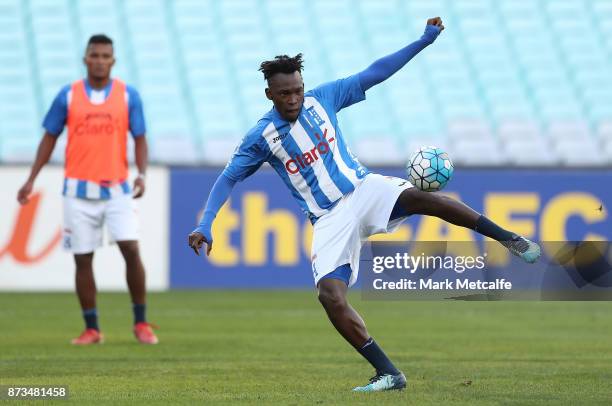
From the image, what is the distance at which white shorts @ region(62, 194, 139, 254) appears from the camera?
980 centimetres

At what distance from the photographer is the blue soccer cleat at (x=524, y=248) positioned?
664cm

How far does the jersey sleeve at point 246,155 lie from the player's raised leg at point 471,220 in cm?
90

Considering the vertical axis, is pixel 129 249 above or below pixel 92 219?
below

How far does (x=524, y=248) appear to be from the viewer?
6.66 metres

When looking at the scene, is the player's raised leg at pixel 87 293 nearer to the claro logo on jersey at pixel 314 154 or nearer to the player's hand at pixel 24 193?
the player's hand at pixel 24 193

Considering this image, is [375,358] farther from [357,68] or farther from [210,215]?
[357,68]

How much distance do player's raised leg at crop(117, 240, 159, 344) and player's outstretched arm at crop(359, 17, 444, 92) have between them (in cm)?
339

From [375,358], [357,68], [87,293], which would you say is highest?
[357,68]

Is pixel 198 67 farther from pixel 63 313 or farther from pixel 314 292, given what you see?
pixel 63 313

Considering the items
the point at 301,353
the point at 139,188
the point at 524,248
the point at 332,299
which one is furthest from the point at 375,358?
the point at 139,188

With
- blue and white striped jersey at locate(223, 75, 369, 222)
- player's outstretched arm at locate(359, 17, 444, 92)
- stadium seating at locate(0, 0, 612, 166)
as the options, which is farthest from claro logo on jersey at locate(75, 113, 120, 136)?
stadium seating at locate(0, 0, 612, 166)

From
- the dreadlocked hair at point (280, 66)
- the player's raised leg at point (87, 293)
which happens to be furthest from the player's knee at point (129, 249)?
the dreadlocked hair at point (280, 66)

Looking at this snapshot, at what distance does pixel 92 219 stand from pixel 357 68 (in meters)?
11.6

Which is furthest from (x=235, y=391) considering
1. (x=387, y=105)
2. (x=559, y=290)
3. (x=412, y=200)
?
(x=387, y=105)
